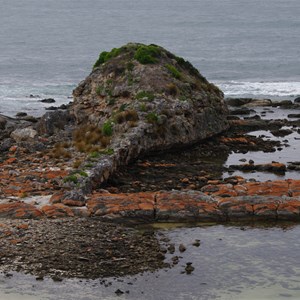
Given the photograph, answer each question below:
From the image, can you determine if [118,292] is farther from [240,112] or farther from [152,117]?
[240,112]

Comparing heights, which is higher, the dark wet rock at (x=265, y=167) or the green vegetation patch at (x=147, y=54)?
the green vegetation patch at (x=147, y=54)

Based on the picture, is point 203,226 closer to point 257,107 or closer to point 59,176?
point 59,176

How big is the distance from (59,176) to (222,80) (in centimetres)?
6738

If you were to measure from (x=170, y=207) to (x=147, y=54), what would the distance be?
23.2m

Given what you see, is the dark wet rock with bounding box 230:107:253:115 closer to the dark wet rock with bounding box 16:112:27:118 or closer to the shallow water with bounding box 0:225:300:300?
the dark wet rock with bounding box 16:112:27:118

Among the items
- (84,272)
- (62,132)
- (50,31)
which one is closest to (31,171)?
(62,132)

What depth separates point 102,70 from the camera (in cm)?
5578

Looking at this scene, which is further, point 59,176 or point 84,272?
point 59,176

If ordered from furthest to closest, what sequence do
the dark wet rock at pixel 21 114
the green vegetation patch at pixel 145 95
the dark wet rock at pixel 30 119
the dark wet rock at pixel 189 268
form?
the dark wet rock at pixel 21 114, the dark wet rock at pixel 30 119, the green vegetation patch at pixel 145 95, the dark wet rock at pixel 189 268

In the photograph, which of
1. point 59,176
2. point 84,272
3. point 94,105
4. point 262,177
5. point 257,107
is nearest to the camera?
point 84,272

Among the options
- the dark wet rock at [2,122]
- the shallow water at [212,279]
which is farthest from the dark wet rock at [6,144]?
the shallow water at [212,279]

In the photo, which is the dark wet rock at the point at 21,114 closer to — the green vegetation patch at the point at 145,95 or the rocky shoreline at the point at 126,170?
the rocky shoreline at the point at 126,170

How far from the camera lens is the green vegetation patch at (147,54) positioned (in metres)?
55.1

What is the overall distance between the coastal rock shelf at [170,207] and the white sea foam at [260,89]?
54241 mm
